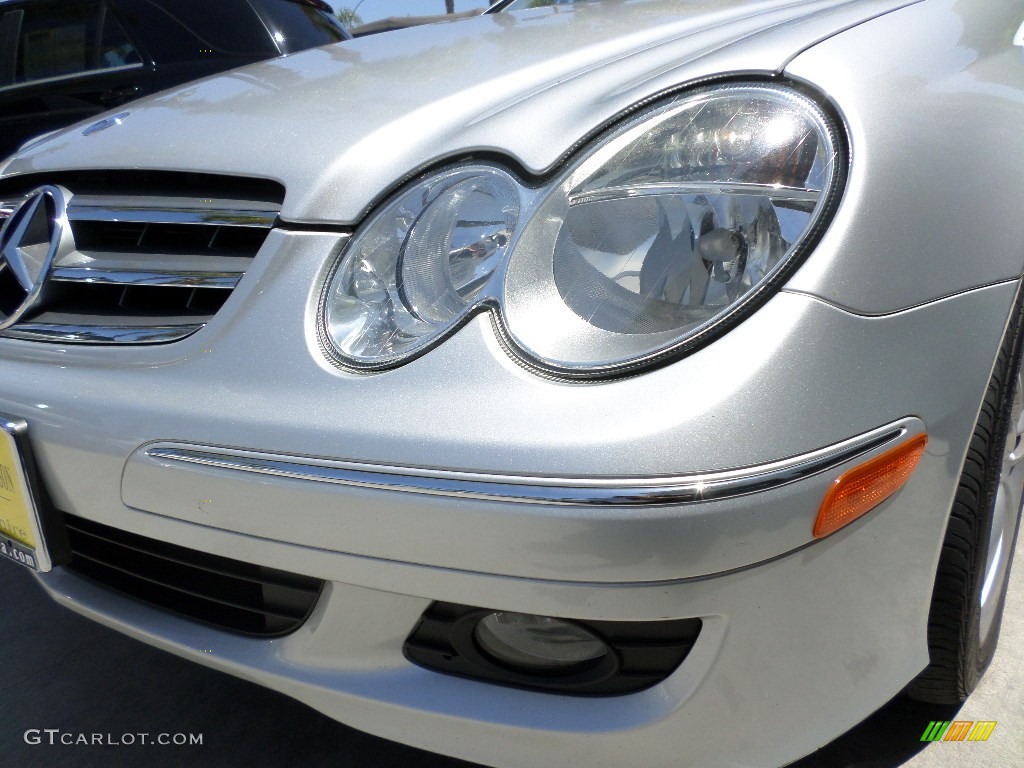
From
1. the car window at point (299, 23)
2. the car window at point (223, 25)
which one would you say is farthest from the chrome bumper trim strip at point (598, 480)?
the car window at point (223, 25)

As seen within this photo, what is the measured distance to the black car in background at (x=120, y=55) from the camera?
13.6 ft

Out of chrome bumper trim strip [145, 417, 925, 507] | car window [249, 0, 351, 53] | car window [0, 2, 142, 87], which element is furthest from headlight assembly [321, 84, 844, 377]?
car window [0, 2, 142, 87]

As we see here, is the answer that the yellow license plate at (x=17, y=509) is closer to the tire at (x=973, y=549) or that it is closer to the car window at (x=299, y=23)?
the tire at (x=973, y=549)

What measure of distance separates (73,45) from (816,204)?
4107mm

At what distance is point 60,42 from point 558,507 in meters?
4.23

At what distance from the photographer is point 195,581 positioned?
1.43 meters

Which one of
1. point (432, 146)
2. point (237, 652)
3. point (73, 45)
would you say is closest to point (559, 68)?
point (432, 146)

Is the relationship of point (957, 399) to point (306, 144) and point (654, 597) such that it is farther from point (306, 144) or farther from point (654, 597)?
point (306, 144)

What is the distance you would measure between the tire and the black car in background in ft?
12.1

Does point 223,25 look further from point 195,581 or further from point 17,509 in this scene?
point 195,581

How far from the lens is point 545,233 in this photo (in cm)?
122

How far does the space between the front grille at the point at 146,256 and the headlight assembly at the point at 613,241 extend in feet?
0.79

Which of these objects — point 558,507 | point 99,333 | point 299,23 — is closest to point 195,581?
point 99,333

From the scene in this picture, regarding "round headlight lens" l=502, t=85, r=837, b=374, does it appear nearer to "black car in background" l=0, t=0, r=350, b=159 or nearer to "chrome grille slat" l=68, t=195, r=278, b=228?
"chrome grille slat" l=68, t=195, r=278, b=228
